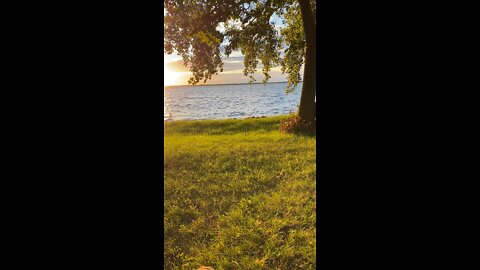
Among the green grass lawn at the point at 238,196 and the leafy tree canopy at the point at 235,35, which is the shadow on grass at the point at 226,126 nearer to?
the green grass lawn at the point at 238,196

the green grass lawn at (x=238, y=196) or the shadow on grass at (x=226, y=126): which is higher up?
the shadow on grass at (x=226, y=126)

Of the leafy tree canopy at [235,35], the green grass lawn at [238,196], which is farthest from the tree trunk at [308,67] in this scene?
the green grass lawn at [238,196]

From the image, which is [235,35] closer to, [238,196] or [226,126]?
[226,126]

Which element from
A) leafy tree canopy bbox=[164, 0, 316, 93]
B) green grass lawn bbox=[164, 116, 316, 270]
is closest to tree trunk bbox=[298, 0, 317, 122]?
leafy tree canopy bbox=[164, 0, 316, 93]

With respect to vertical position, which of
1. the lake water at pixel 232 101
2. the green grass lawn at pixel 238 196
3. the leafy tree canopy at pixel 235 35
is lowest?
the green grass lawn at pixel 238 196

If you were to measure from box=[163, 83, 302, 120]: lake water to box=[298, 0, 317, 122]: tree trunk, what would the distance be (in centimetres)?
4

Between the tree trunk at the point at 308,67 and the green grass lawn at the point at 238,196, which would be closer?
the green grass lawn at the point at 238,196

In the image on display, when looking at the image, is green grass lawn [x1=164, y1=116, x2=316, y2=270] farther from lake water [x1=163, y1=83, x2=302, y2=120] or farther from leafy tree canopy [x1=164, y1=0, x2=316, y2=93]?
leafy tree canopy [x1=164, y1=0, x2=316, y2=93]

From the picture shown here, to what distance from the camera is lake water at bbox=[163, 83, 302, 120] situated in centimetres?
153

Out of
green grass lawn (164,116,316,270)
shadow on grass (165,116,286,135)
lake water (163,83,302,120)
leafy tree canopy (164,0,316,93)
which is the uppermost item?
leafy tree canopy (164,0,316,93)

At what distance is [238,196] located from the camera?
1955 mm

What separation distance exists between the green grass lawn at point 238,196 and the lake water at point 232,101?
0.07 metres

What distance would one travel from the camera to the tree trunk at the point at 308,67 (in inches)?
66.5
